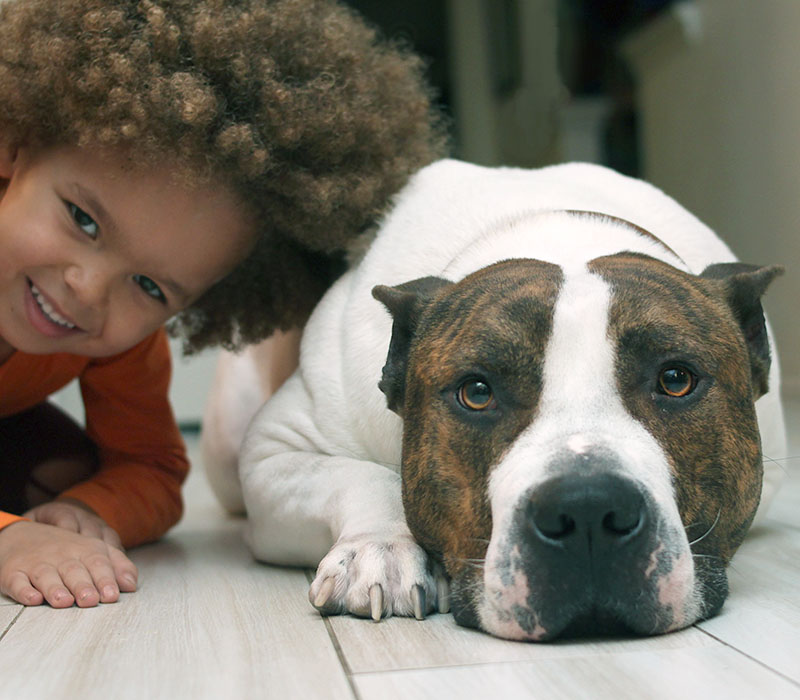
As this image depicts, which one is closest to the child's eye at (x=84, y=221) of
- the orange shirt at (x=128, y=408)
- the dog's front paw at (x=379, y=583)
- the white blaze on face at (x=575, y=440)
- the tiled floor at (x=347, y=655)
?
the orange shirt at (x=128, y=408)

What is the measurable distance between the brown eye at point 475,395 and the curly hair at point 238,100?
2.55 ft

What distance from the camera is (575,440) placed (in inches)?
52.1

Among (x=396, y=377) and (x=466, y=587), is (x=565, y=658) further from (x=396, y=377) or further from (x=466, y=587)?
(x=396, y=377)

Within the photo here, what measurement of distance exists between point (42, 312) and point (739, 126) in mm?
4093

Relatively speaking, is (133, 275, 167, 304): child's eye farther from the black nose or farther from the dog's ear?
the black nose

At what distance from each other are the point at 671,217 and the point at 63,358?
1366mm

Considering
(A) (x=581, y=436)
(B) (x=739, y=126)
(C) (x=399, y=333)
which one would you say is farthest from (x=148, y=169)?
(B) (x=739, y=126)

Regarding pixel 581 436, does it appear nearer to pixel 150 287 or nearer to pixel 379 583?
pixel 379 583

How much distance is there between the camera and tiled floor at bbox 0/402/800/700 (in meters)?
1.14

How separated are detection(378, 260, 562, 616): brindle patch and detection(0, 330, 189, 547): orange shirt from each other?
954 mm

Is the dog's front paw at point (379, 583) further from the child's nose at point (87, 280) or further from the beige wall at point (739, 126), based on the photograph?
the beige wall at point (739, 126)

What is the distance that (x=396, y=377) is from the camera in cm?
171

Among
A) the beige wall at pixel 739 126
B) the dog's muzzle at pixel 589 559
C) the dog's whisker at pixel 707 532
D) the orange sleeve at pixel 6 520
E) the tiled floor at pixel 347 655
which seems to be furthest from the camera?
the beige wall at pixel 739 126

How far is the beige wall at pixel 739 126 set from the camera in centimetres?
481
